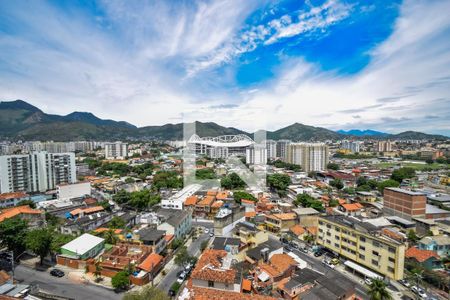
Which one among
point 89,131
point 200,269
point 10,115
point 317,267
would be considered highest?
point 10,115

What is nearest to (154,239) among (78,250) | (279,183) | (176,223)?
(176,223)

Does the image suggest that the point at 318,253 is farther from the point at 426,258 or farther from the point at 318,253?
the point at 426,258

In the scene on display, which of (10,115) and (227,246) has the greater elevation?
(10,115)

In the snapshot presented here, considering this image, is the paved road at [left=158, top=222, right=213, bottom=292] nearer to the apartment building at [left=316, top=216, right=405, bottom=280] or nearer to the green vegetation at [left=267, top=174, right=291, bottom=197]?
the apartment building at [left=316, top=216, right=405, bottom=280]

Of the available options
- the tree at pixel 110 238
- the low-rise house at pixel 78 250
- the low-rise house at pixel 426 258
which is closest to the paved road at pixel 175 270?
the low-rise house at pixel 78 250

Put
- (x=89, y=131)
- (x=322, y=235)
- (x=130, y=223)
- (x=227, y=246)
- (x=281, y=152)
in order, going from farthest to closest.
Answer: (x=89, y=131), (x=281, y=152), (x=130, y=223), (x=322, y=235), (x=227, y=246)

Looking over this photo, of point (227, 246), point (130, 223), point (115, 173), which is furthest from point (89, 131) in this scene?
point (227, 246)

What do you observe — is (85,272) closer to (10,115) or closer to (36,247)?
(36,247)
